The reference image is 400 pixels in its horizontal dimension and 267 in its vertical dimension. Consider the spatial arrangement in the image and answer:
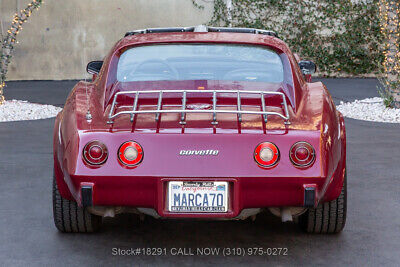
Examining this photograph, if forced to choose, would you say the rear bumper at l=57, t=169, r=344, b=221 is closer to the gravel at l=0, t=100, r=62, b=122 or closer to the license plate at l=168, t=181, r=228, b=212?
the license plate at l=168, t=181, r=228, b=212

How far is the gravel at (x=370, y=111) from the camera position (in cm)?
1091

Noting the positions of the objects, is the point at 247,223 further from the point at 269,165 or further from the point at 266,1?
the point at 266,1

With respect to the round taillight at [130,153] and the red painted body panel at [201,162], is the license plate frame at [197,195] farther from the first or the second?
the round taillight at [130,153]

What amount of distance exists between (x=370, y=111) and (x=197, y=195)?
809 cm

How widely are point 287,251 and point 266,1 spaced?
14.3m

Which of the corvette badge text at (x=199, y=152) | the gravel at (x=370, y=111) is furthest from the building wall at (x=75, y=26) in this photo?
the corvette badge text at (x=199, y=152)

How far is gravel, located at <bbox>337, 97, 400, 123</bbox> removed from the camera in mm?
10914

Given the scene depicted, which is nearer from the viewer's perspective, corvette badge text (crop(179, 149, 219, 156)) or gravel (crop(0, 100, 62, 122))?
corvette badge text (crop(179, 149, 219, 156))

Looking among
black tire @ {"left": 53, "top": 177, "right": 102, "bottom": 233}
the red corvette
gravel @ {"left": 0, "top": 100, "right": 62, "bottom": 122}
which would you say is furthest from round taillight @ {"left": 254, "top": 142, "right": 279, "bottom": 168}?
gravel @ {"left": 0, "top": 100, "right": 62, "bottom": 122}

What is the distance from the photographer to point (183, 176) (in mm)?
3869

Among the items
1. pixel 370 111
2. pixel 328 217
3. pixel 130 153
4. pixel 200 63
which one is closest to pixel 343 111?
pixel 370 111

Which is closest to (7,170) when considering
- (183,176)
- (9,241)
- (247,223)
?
(9,241)

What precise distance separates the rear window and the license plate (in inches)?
43.1

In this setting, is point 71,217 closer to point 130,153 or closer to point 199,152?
point 130,153
